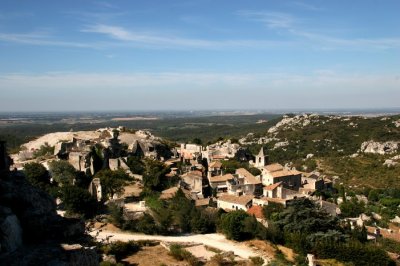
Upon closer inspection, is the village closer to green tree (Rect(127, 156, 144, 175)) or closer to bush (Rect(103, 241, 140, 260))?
green tree (Rect(127, 156, 144, 175))

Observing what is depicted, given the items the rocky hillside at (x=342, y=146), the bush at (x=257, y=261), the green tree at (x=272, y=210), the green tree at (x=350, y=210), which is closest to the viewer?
the bush at (x=257, y=261)

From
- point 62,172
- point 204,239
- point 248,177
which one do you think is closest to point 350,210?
point 248,177

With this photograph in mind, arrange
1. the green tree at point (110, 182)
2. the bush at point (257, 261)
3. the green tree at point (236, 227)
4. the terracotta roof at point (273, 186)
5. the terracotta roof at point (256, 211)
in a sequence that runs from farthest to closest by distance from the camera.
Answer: the terracotta roof at point (273, 186) < the green tree at point (110, 182) < the terracotta roof at point (256, 211) < the green tree at point (236, 227) < the bush at point (257, 261)

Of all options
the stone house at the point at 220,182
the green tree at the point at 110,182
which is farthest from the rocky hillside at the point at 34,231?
the stone house at the point at 220,182

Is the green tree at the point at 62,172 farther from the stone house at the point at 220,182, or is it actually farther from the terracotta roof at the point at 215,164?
the terracotta roof at the point at 215,164

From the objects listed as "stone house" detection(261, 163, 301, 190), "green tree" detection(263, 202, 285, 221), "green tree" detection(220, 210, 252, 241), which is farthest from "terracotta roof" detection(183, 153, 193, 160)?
"green tree" detection(220, 210, 252, 241)

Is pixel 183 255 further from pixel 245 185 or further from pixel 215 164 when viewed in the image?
pixel 215 164

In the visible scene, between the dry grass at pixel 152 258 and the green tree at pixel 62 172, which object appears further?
the green tree at pixel 62 172

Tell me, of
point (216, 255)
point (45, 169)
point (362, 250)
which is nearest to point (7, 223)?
point (216, 255)
